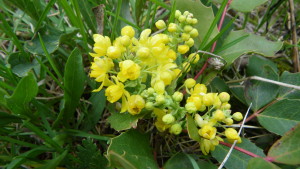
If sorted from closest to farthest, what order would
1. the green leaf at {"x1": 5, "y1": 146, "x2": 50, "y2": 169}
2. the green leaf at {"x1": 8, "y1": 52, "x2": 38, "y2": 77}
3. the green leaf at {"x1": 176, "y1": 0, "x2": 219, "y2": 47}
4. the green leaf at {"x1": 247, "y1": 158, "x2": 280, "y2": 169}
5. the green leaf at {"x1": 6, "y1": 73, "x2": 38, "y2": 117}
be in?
the green leaf at {"x1": 247, "y1": 158, "x2": 280, "y2": 169}, the green leaf at {"x1": 6, "y1": 73, "x2": 38, "y2": 117}, the green leaf at {"x1": 5, "y1": 146, "x2": 50, "y2": 169}, the green leaf at {"x1": 8, "y1": 52, "x2": 38, "y2": 77}, the green leaf at {"x1": 176, "y1": 0, "x2": 219, "y2": 47}

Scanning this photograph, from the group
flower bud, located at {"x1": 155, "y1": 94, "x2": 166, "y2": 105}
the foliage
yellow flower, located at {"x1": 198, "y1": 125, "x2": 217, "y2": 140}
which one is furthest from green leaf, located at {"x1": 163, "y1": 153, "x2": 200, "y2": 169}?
flower bud, located at {"x1": 155, "y1": 94, "x2": 166, "y2": 105}

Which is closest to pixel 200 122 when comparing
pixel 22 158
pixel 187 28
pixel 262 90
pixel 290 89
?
pixel 187 28

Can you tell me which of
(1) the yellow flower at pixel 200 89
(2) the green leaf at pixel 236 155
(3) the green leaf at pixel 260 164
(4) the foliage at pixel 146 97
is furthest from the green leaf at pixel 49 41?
(3) the green leaf at pixel 260 164

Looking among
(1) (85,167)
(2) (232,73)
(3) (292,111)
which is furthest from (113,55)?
(2) (232,73)

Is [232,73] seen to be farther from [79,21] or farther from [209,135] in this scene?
[79,21]

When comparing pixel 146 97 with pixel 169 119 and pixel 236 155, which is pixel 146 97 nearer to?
pixel 169 119

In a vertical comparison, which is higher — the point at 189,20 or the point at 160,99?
the point at 189,20

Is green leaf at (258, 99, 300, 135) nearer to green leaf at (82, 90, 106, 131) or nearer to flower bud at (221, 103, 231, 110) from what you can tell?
flower bud at (221, 103, 231, 110)

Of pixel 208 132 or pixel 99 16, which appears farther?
pixel 99 16
